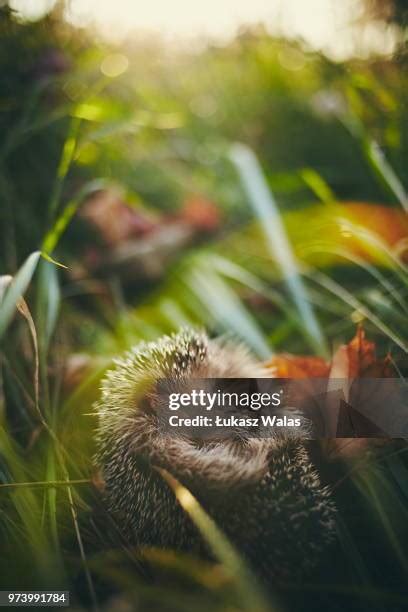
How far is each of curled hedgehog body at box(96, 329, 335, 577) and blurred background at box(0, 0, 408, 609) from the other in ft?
0.18

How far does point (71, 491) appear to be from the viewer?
413 millimetres

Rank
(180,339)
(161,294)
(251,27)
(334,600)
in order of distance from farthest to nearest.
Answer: (251,27)
(161,294)
(180,339)
(334,600)

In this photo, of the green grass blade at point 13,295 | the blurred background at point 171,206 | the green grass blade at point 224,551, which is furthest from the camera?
the blurred background at point 171,206

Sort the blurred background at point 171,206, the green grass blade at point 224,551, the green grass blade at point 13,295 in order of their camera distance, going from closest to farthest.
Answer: the green grass blade at point 224,551
the green grass blade at point 13,295
the blurred background at point 171,206

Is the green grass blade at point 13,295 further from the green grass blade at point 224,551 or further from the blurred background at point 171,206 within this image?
the green grass blade at point 224,551

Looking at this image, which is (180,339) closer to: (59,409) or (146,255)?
(59,409)

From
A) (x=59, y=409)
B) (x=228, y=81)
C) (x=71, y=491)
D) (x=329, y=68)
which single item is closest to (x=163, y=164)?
(x=228, y=81)

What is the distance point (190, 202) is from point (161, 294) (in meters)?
0.34

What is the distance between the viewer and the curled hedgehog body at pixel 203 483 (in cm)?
34

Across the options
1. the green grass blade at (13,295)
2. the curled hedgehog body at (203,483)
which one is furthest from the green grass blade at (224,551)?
the green grass blade at (13,295)

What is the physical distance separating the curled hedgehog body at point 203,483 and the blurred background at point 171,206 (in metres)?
0.06

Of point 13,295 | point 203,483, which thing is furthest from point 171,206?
point 203,483

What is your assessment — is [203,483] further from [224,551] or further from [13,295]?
[13,295]

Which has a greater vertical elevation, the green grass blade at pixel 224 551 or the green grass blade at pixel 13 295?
the green grass blade at pixel 13 295
